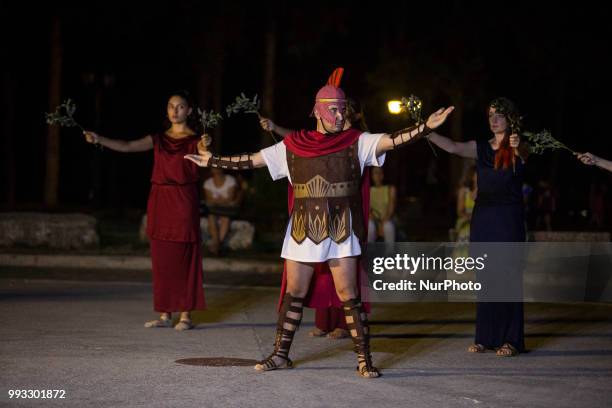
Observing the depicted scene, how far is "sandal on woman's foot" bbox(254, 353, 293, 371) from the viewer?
348 inches

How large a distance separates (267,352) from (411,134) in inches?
96.1

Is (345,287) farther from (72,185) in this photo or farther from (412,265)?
(72,185)

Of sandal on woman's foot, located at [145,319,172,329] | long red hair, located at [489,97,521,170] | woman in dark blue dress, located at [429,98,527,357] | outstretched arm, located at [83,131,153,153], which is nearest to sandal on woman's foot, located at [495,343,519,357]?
woman in dark blue dress, located at [429,98,527,357]

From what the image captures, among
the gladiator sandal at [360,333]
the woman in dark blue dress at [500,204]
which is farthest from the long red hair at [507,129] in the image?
the gladiator sandal at [360,333]

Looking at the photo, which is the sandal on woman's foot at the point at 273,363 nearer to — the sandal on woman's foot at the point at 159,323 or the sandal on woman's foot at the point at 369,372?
the sandal on woman's foot at the point at 369,372

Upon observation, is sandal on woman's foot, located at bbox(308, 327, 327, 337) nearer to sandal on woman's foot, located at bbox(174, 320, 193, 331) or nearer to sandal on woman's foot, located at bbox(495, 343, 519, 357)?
sandal on woman's foot, located at bbox(174, 320, 193, 331)

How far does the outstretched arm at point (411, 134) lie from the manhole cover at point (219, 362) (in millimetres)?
1916

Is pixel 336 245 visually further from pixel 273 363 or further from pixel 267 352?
pixel 267 352

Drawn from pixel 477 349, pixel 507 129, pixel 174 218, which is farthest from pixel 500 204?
pixel 174 218

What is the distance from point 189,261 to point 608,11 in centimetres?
3299

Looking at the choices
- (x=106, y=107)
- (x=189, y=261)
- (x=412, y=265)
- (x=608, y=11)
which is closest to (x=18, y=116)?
(x=106, y=107)

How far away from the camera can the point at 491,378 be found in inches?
341

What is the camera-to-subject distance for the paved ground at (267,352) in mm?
7789

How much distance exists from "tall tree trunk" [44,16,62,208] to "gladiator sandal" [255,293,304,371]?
87.5 feet
